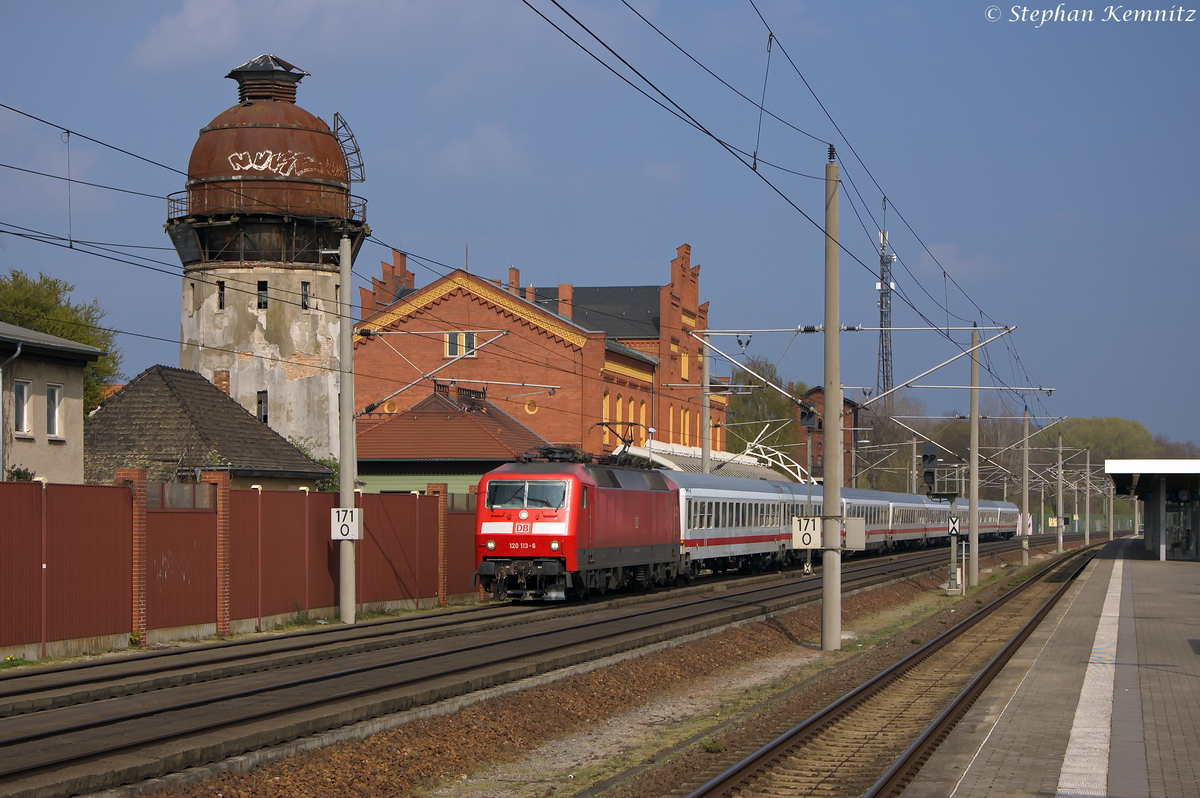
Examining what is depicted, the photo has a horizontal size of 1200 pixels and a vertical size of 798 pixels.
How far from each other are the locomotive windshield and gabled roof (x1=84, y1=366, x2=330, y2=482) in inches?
394

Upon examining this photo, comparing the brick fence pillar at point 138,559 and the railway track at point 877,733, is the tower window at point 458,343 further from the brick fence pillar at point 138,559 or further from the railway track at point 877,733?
the railway track at point 877,733

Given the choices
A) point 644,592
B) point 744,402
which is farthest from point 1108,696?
point 744,402

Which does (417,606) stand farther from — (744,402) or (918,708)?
(744,402)

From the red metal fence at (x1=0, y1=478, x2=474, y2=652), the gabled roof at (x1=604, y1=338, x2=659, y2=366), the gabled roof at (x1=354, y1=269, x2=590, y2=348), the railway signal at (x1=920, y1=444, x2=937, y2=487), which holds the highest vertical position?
the gabled roof at (x1=354, y1=269, x2=590, y2=348)

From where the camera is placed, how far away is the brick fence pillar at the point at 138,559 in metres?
19.9

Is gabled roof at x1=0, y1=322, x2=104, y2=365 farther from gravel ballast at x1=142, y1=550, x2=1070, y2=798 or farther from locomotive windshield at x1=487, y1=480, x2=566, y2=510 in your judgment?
gravel ballast at x1=142, y1=550, x2=1070, y2=798

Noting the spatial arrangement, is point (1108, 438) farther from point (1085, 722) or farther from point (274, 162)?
point (1085, 722)

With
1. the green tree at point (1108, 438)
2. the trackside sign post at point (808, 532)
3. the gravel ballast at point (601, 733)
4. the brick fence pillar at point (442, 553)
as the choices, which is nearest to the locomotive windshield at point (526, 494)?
the brick fence pillar at point (442, 553)

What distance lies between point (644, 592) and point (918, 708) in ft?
60.6

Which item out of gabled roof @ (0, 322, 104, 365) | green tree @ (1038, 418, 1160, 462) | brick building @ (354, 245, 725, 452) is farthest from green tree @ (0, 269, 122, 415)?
green tree @ (1038, 418, 1160, 462)

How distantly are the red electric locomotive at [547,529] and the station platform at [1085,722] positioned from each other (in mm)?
9414

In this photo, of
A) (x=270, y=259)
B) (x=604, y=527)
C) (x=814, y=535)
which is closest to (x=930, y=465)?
(x=604, y=527)

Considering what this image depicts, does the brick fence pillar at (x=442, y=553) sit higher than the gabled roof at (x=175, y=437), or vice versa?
the gabled roof at (x=175, y=437)

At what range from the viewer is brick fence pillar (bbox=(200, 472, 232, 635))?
21875 mm
